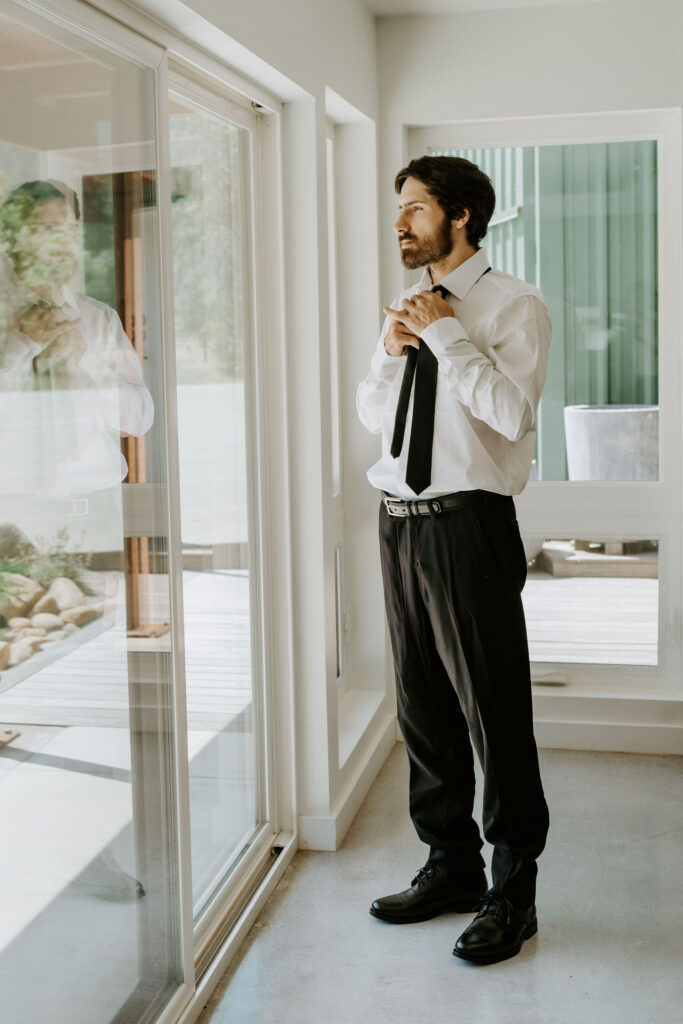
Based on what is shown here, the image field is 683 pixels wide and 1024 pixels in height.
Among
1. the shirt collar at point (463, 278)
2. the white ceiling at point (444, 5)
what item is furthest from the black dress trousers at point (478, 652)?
the white ceiling at point (444, 5)

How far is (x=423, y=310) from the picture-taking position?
2.56m

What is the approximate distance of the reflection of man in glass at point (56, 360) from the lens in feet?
5.50

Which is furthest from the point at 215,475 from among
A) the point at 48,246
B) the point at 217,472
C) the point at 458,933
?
the point at 458,933

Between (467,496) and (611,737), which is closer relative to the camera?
(467,496)

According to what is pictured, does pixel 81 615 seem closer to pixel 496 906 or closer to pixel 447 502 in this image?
pixel 447 502

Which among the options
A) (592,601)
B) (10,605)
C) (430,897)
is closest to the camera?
(10,605)

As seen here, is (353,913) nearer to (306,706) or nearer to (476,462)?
(306,706)

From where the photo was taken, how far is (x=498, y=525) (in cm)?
260

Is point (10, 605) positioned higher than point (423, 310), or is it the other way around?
point (423, 310)

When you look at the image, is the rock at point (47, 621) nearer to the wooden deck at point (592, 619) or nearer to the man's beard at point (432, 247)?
the man's beard at point (432, 247)

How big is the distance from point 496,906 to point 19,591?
1.54m

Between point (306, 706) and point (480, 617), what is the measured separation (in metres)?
0.82

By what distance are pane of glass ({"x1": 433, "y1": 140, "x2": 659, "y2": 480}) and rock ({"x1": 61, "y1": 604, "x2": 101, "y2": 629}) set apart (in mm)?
2459

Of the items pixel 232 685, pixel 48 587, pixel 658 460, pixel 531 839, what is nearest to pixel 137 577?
pixel 48 587
